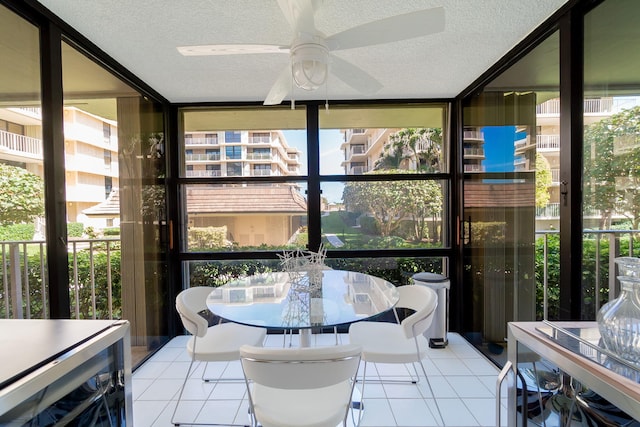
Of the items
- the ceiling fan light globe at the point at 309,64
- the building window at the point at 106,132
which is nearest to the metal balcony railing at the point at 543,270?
the building window at the point at 106,132

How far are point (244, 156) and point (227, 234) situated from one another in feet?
2.87

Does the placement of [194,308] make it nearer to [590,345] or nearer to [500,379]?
[500,379]

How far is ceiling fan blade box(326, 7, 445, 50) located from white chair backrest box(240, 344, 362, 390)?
1.44m

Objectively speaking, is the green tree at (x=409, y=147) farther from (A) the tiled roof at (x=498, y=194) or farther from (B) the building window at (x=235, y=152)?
(B) the building window at (x=235, y=152)

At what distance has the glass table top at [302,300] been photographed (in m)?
1.64

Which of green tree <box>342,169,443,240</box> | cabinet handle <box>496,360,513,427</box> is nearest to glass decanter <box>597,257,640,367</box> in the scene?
cabinet handle <box>496,360,513,427</box>

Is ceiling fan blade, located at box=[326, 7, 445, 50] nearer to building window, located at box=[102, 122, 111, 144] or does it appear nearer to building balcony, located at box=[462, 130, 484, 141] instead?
building balcony, located at box=[462, 130, 484, 141]

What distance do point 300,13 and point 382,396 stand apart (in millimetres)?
2438

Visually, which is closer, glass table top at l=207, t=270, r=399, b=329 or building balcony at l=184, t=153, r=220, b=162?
glass table top at l=207, t=270, r=399, b=329

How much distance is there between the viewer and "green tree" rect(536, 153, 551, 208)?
197 centimetres

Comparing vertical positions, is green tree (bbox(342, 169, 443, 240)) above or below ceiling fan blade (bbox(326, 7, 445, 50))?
below

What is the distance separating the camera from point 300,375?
4.06ft

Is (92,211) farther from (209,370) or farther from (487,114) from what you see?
(487,114)

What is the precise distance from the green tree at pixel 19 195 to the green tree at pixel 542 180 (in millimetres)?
3136
